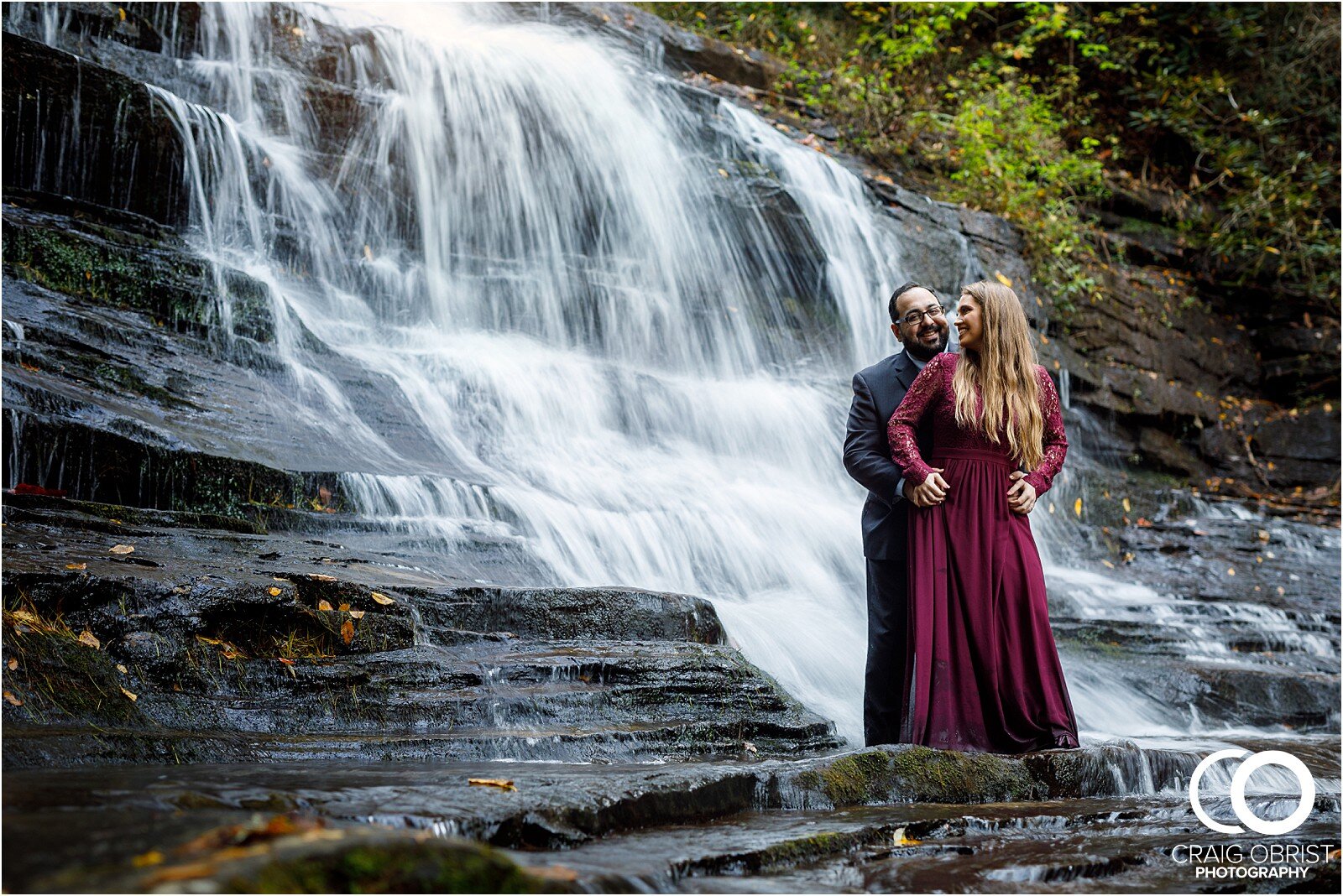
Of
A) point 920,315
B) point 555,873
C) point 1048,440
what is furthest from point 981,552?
point 555,873

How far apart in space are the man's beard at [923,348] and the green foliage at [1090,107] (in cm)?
867

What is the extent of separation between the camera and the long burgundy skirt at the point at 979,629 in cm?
432

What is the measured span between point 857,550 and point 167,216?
18.7ft

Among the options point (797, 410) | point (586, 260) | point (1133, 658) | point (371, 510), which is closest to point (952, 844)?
point (371, 510)

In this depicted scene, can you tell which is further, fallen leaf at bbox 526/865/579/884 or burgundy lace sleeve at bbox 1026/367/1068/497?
burgundy lace sleeve at bbox 1026/367/1068/497

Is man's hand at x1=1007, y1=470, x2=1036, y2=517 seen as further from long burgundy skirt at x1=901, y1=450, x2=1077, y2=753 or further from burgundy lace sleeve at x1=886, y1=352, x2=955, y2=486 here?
burgundy lace sleeve at x1=886, y1=352, x2=955, y2=486

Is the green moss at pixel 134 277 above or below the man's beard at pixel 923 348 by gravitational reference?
below


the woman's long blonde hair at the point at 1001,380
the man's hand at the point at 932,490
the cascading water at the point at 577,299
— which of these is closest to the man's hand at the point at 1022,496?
the woman's long blonde hair at the point at 1001,380

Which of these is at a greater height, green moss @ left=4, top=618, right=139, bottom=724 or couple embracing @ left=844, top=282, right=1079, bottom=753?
couple embracing @ left=844, top=282, right=1079, bottom=753

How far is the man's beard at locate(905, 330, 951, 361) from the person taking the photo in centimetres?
479

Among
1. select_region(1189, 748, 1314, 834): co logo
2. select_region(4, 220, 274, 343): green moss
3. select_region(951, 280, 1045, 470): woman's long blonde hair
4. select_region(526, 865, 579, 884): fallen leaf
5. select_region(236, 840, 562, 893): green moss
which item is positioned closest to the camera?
select_region(236, 840, 562, 893): green moss

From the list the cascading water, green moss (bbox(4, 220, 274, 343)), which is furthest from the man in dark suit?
green moss (bbox(4, 220, 274, 343))

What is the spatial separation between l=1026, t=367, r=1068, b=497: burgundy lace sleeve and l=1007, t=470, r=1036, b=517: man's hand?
0.10ft

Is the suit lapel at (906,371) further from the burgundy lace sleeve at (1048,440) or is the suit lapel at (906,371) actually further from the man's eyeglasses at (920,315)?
the burgundy lace sleeve at (1048,440)
